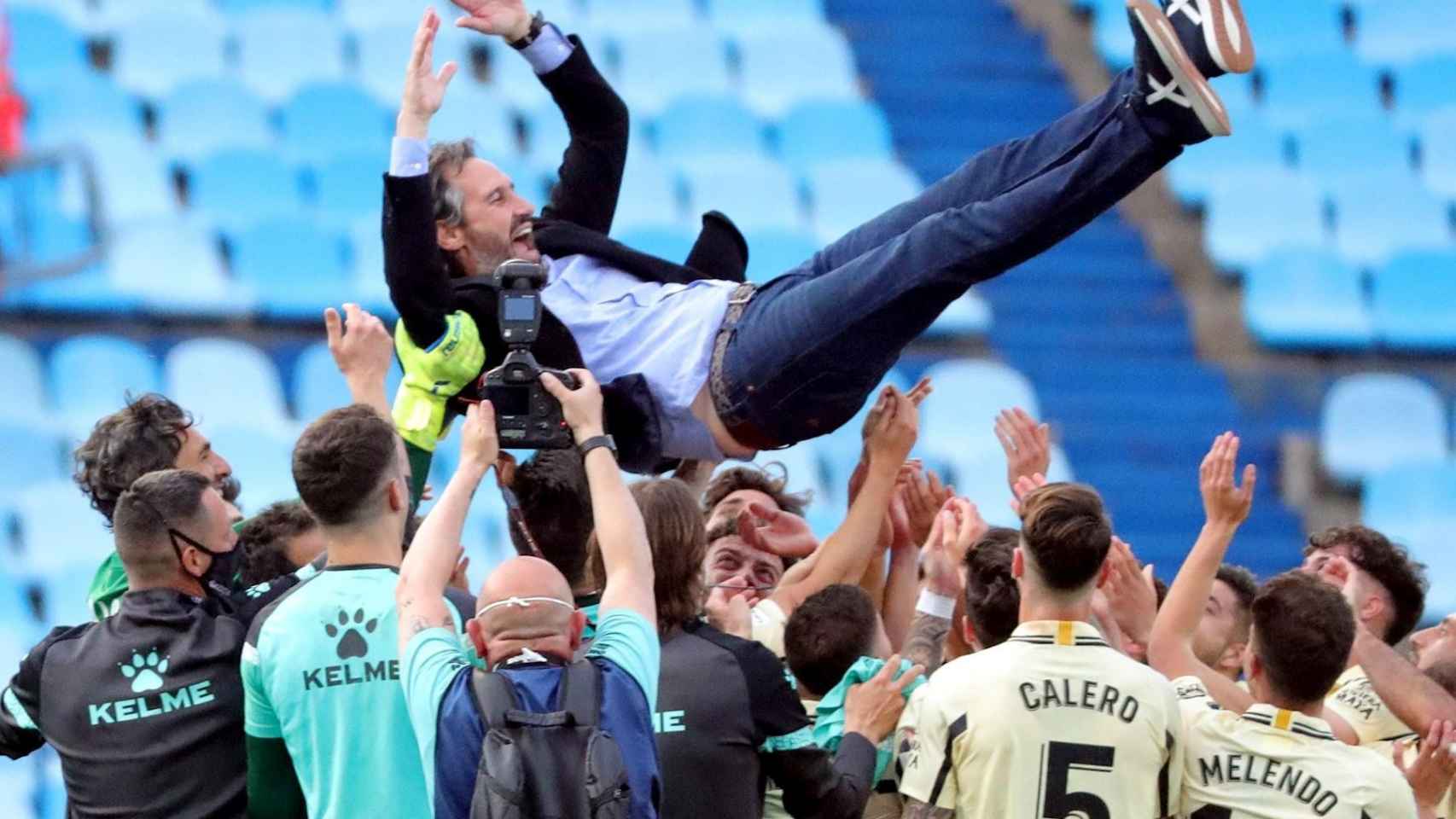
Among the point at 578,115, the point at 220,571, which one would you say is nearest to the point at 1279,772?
the point at 220,571

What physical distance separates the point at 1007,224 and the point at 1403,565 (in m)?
1.28

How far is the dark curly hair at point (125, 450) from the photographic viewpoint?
4.46 m

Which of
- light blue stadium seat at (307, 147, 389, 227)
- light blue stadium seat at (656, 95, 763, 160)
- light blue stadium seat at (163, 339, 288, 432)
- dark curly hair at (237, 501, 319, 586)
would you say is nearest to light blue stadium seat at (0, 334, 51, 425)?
light blue stadium seat at (163, 339, 288, 432)

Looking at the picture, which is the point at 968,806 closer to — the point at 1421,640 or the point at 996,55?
the point at 1421,640

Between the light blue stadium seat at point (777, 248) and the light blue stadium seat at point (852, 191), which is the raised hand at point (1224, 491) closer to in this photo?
the light blue stadium seat at point (777, 248)

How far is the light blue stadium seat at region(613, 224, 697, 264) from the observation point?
416 inches

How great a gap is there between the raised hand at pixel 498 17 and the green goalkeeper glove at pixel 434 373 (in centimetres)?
71

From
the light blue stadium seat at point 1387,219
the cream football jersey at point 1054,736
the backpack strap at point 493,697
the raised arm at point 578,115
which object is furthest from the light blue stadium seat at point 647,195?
the backpack strap at point 493,697

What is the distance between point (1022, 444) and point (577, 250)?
1.16 metres

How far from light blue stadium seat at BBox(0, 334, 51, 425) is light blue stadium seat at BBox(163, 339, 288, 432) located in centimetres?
57

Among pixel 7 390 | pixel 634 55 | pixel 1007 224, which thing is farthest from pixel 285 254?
pixel 1007 224

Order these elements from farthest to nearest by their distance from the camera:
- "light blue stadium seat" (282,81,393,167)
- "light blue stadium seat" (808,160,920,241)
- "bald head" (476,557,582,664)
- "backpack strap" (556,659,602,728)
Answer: "light blue stadium seat" (808,160,920,241)
"light blue stadium seat" (282,81,393,167)
"bald head" (476,557,582,664)
"backpack strap" (556,659,602,728)

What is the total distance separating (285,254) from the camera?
10.4m

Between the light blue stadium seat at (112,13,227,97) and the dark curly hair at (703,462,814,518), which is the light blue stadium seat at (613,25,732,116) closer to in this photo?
the light blue stadium seat at (112,13,227,97)
